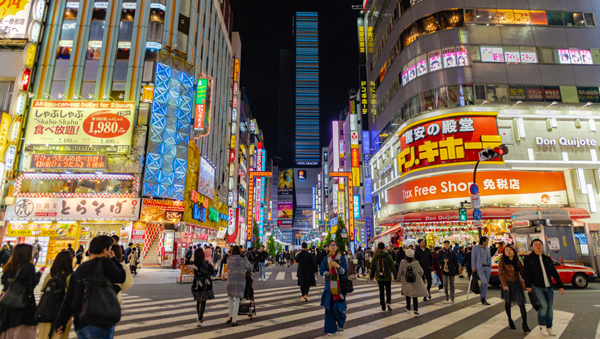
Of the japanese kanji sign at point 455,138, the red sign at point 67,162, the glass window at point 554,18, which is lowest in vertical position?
the red sign at point 67,162

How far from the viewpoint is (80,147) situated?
2597 cm

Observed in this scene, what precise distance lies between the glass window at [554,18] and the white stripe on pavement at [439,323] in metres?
27.4

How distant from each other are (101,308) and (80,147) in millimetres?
27313

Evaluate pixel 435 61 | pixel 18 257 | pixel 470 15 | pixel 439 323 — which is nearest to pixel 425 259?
pixel 439 323

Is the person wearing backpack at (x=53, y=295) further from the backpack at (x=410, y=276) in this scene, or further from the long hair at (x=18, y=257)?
the backpack at (x=410, y=276)

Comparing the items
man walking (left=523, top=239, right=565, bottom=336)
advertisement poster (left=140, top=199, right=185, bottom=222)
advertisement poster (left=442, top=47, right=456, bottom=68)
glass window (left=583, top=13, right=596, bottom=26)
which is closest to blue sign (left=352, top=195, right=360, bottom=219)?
advertisement poster (left=442, top=47, right=456, bottom=68)

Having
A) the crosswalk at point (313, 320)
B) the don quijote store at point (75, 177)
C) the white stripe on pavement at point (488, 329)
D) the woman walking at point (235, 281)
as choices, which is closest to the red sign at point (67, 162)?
the don quijote store at point (75, 177)

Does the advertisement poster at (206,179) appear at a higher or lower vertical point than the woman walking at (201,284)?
higher

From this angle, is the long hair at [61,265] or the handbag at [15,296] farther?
the long hair at [61,265]

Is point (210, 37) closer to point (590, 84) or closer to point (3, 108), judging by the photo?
point (3, 108)

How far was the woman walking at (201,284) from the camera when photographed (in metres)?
7.05

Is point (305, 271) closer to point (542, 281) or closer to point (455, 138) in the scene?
point (542, 281)

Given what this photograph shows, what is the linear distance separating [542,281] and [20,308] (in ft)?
26.6

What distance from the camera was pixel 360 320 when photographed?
25.1 feet
